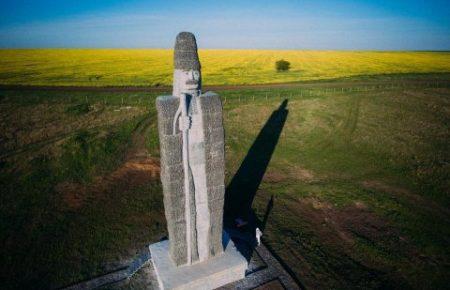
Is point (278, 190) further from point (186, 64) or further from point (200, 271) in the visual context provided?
point (186, 64)

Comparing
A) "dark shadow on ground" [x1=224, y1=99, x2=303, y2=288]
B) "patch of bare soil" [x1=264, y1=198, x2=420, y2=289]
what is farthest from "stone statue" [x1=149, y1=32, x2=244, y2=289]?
"patch of bare soil" [x1=264, y1=198, x2=420, y2=289]

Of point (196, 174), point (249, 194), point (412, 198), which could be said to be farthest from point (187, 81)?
point (412, 198)

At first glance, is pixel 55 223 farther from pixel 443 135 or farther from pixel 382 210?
pixel 443 135

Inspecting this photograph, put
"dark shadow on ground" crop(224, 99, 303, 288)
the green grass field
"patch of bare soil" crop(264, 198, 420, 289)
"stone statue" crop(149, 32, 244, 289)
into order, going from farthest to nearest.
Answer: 1. "dark shadow on ground" crop(224, 99, 303, 288)
2. the green grass field
3. "patch of bare soil" crop(264, 198, 420, 289)
4. "stone statue" crop(149, 32, 244, 289)

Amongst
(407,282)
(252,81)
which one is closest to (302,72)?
(252,81)

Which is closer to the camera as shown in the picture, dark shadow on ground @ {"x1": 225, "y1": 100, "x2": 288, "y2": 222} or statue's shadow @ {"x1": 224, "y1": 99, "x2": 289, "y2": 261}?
statue's shadow @ {"x1": 224, "y1": 99, "x2": 289, "y2": 261}

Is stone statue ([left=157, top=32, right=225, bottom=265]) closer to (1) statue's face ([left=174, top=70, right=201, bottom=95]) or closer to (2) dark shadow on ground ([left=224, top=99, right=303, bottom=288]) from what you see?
(1) statue's face ([left=174, top=70, right=201, bottom=95])
